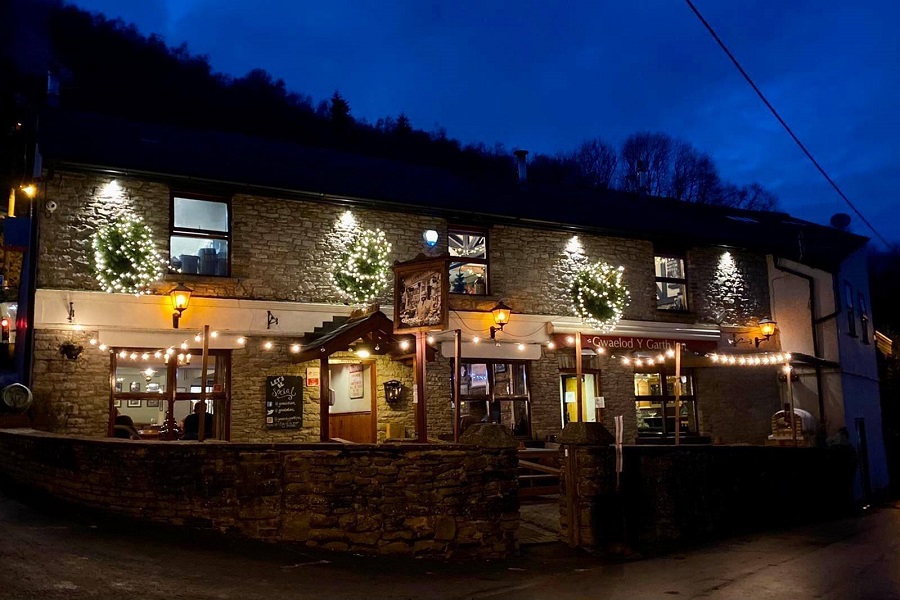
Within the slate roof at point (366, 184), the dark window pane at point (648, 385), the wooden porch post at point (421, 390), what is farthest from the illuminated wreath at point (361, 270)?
the dark window pane at point (648, 385)

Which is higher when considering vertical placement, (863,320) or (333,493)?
(863,320)

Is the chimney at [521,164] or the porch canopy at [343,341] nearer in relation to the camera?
the porch canopy at [343,341]

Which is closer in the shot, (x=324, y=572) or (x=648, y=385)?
(x=324, y=572)

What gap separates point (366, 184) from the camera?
15.9 metres

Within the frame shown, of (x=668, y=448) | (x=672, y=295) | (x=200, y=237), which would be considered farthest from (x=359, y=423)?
(x=672, y=295)

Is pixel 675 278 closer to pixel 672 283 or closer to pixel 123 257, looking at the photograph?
pixel 672 283

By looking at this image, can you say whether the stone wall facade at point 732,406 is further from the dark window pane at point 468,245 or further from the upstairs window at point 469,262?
the dark window pane at point 468,245

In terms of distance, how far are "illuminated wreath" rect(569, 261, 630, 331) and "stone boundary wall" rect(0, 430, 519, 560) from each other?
26.8ft

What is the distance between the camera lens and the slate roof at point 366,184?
44.4ft

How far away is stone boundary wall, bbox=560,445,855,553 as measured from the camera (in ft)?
33.4

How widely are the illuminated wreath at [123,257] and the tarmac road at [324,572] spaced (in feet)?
12.2

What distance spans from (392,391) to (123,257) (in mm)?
5475

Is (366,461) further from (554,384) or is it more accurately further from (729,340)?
(729,340)

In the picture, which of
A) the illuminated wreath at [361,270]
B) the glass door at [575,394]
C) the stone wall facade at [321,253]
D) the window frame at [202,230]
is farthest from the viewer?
the glass door at [575,394]
